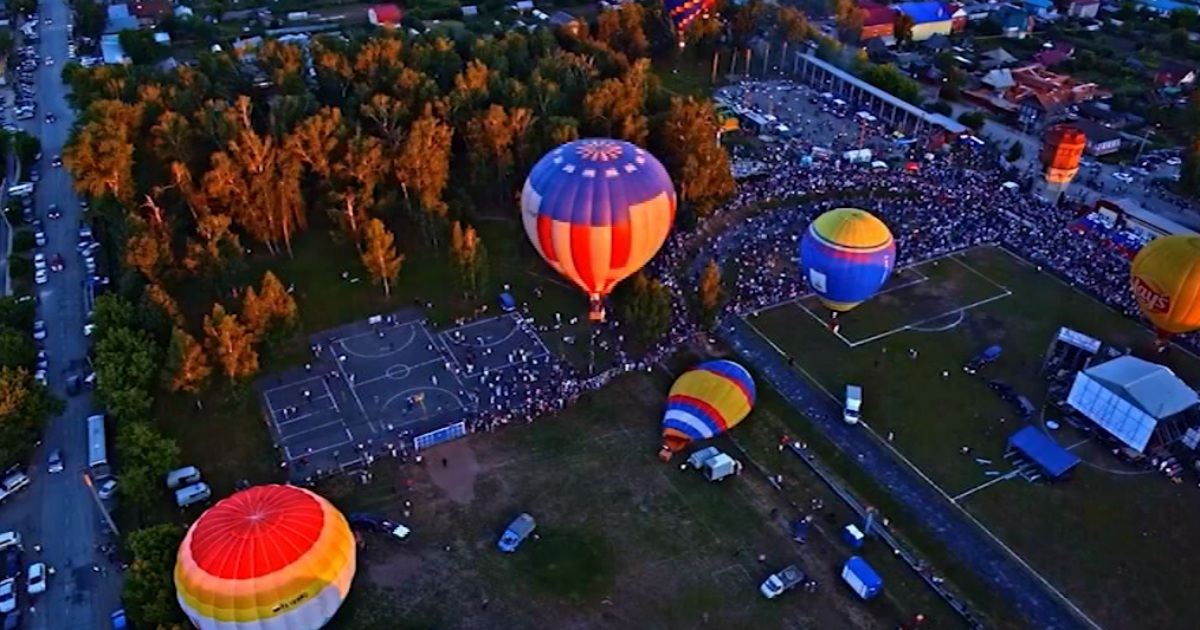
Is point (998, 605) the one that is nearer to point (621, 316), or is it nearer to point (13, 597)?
point (621, 316)

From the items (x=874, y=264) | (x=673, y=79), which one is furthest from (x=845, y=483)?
(x=673, y=79)

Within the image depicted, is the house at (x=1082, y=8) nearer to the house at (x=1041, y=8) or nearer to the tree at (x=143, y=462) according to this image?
the house at (x=1041, y=8)

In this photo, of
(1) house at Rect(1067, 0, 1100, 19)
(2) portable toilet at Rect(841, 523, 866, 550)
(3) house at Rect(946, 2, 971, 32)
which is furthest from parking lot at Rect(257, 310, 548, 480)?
(1) house at Rect(1067, 0, 1100, 19)

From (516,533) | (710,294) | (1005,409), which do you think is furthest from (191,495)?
(1005,409)

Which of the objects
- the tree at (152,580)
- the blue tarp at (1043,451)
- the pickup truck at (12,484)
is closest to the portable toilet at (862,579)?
the blue tarp at (1043,451)

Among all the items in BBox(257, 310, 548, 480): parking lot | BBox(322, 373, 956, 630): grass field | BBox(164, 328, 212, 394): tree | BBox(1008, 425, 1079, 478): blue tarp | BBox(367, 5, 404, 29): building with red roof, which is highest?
BBox(164, 328, 212, 394): tree

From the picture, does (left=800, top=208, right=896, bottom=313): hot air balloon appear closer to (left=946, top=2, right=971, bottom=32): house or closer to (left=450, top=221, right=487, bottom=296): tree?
(left=450, top=221, right=487, bottom=296): tree
